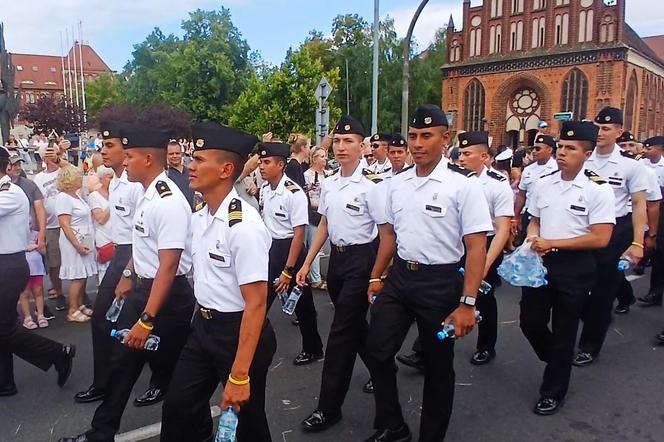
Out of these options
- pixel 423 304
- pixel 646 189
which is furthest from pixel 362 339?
pixel 646 189

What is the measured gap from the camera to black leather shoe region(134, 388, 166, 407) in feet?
13.7

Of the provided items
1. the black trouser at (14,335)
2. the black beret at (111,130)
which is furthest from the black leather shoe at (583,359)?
the black trouser at (14,335)

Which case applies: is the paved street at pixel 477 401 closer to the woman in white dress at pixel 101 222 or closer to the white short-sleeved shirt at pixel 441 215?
the woman in white dress at pixel 101 222

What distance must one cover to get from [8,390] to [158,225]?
224cm

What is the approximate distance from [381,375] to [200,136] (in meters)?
1.77

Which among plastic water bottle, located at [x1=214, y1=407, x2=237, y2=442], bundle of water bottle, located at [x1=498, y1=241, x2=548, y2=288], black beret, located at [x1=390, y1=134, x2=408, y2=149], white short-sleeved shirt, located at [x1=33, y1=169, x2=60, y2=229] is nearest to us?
plastic water bottle, located at [x1=214, y1=407, x2=237, y2=442]

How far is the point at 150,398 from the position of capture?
420cm

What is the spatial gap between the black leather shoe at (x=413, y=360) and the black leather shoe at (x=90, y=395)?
7.94 ft

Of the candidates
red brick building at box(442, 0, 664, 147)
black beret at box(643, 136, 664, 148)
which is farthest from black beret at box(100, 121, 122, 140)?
red brick building at box(442, 0, 664, 147)

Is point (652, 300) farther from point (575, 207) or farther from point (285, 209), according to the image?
point (285, 209)

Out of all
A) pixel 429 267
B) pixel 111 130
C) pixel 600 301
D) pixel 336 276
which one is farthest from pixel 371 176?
pixel 600 301

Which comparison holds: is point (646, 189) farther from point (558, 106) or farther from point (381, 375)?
point (558, 106)

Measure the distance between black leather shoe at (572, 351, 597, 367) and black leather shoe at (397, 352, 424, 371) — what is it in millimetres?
1349

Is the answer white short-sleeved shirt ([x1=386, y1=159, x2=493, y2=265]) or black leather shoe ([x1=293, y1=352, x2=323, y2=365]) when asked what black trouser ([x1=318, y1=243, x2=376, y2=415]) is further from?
black leather shoe ([x1=293, y1=352, x2=323, y2=365])
